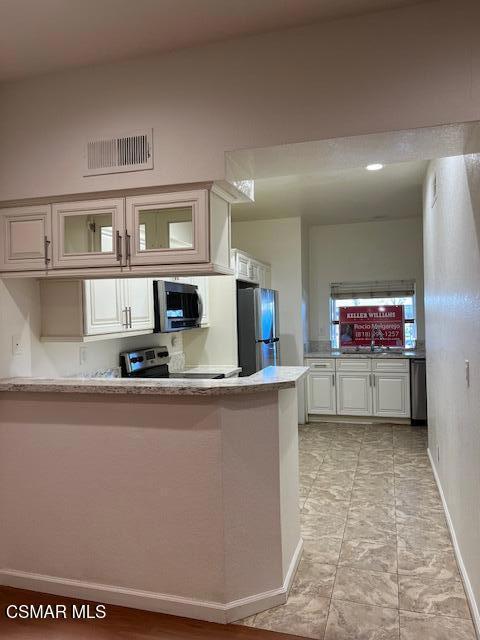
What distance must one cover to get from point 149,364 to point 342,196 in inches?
101

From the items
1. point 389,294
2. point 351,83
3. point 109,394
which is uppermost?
point 351,83

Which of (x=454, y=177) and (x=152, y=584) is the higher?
(x=454, y=177)

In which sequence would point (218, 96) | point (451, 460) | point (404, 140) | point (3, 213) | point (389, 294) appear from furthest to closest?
point (389, 294)
point (451, 460)
point (3, 213)
point (218, 96)
point (404, 140)

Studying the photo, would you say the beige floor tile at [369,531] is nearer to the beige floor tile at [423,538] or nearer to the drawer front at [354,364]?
the beige floor tile at [423,538]

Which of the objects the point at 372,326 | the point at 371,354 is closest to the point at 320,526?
the point at 371,354

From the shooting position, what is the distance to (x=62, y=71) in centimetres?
230

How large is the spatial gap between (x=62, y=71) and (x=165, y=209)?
0.90m

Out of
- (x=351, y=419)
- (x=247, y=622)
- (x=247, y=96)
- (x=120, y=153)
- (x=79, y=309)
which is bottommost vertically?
(x=247, y=622)

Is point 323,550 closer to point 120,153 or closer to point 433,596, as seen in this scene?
point 433,596

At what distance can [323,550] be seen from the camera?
8.82 feet

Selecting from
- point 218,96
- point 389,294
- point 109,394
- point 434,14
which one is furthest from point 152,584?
point 389,294

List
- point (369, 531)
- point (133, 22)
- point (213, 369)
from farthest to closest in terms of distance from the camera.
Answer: point (213, 369) < point (369, 531) < point (133, 22)

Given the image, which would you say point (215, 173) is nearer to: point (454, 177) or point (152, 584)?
point (454, 177)
